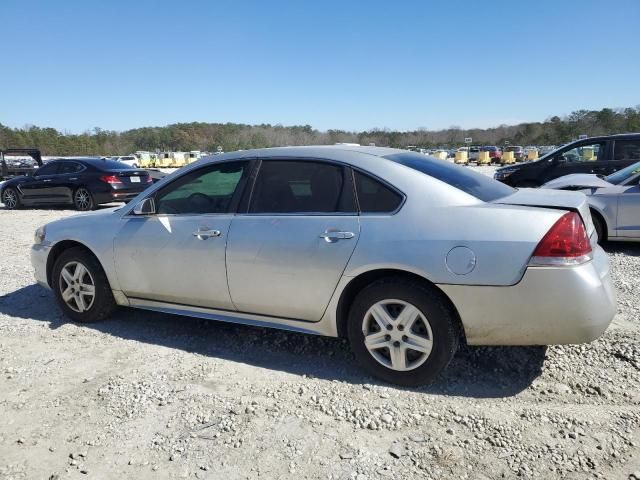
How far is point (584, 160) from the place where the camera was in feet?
32.7

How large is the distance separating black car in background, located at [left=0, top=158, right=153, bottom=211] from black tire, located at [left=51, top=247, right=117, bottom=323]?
9115 mm

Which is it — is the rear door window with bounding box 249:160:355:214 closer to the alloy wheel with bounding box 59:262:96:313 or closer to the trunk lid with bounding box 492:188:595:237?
the trunk lid with bounding box 492:188:595:237

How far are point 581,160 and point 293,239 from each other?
870cm

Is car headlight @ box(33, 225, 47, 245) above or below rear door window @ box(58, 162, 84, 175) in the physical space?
below

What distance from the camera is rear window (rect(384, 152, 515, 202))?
129 inches

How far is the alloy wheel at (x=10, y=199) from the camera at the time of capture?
14562mm

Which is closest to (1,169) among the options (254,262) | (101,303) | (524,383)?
(101,303)

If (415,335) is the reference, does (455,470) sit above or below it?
below

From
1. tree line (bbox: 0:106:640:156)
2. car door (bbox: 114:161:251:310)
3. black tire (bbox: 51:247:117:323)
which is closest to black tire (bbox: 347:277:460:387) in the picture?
car door (bbox: 114:161:251:310)

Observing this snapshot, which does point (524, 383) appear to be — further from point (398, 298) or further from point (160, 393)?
point (160, 393)

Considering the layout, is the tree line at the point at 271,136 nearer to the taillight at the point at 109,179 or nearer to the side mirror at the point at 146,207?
the taillight at the point at 109,179

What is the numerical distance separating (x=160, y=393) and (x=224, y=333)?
106cm

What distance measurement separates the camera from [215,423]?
2.88 metres

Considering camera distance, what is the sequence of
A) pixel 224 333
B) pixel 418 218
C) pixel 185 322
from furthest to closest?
1. pixel 185 322
2. pixel 224 333
3. pixel 418 218
